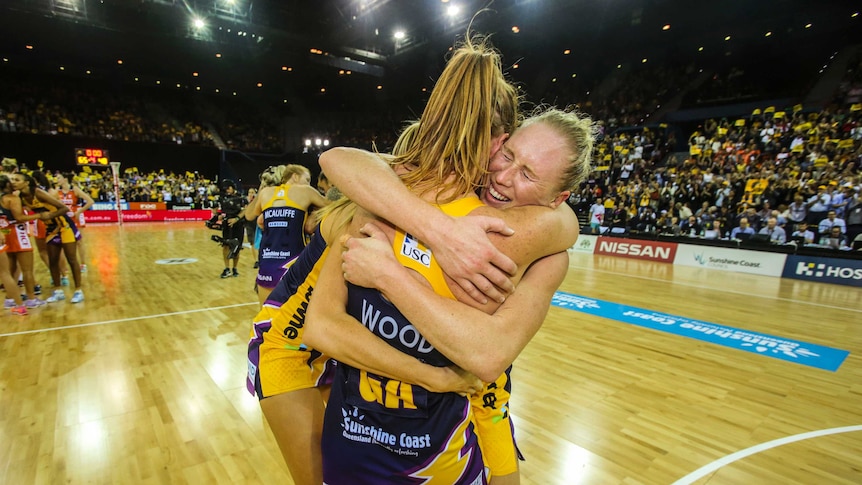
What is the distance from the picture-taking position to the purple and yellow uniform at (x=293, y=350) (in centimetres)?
158

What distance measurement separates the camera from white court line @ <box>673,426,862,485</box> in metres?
2.53

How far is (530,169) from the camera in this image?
103 cm

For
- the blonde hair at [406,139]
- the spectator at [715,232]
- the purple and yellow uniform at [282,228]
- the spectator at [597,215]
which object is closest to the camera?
the blonde hair at [406,139]

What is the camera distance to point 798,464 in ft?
8.84

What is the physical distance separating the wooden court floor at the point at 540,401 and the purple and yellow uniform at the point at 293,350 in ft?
3.92

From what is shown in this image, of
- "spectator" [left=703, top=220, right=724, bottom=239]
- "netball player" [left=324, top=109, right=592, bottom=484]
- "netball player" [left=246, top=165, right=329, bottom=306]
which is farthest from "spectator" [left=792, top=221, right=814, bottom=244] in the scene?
"netball player" [left=324, top=109, right=592, bottom=484]

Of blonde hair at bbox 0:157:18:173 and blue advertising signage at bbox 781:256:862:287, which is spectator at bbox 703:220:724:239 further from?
blonde hair at bbox 0:157:18:173

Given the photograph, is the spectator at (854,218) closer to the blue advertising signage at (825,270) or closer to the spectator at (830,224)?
the spectator at (830,224)

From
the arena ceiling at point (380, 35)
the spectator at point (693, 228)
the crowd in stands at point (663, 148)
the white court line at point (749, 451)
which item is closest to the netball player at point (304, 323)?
the white court line at point (749, 451)

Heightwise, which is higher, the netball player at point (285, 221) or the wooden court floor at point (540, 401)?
the netball player at point (285, 221)

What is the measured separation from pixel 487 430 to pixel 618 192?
14866mm

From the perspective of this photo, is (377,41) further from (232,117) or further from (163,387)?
(163,387)

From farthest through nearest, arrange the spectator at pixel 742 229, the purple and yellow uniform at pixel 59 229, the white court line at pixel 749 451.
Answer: the spectator at pixel 742 229
the purple and yellow uniform at pixel 59 229
the white court line at pixel 749 451

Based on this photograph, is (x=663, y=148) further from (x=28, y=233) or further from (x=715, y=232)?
(x=28, y=233)
